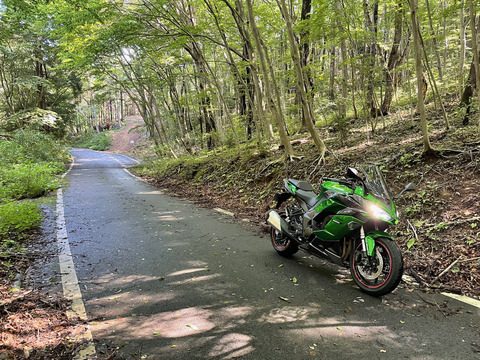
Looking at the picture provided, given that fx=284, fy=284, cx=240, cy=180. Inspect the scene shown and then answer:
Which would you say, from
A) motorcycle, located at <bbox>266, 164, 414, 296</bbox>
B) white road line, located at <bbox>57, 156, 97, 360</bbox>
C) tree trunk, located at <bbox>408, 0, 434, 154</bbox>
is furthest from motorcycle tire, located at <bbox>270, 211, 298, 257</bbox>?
tree trunk, located at <bbox>408, 0, 434, 154</bbox>

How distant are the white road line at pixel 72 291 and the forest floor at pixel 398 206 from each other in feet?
0.27

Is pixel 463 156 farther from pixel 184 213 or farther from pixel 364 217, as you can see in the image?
pixel 184 213

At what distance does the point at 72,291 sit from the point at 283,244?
292 centimetres

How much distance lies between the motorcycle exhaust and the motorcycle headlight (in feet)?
4.36

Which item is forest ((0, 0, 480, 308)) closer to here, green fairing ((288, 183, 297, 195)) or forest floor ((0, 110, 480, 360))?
forest floor ((0, 110, 480, 360))

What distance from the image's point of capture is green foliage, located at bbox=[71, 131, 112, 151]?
46.8 metres

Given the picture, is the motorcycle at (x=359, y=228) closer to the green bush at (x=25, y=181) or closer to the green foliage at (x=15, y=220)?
the green foliage at (x=15, y=220)

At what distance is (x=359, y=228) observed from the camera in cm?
337

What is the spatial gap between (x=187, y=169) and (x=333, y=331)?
11.9 meters

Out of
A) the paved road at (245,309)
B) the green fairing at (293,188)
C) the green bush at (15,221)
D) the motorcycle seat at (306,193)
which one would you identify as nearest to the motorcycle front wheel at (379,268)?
the paved road at (245,309)

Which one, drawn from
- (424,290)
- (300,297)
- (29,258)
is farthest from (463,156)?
(29,258)

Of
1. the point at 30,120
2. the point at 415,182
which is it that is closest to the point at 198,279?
the point at 415,182

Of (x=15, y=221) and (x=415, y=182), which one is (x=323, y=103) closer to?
(x=415, y=182)

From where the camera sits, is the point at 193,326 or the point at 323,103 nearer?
the point at 193,326
